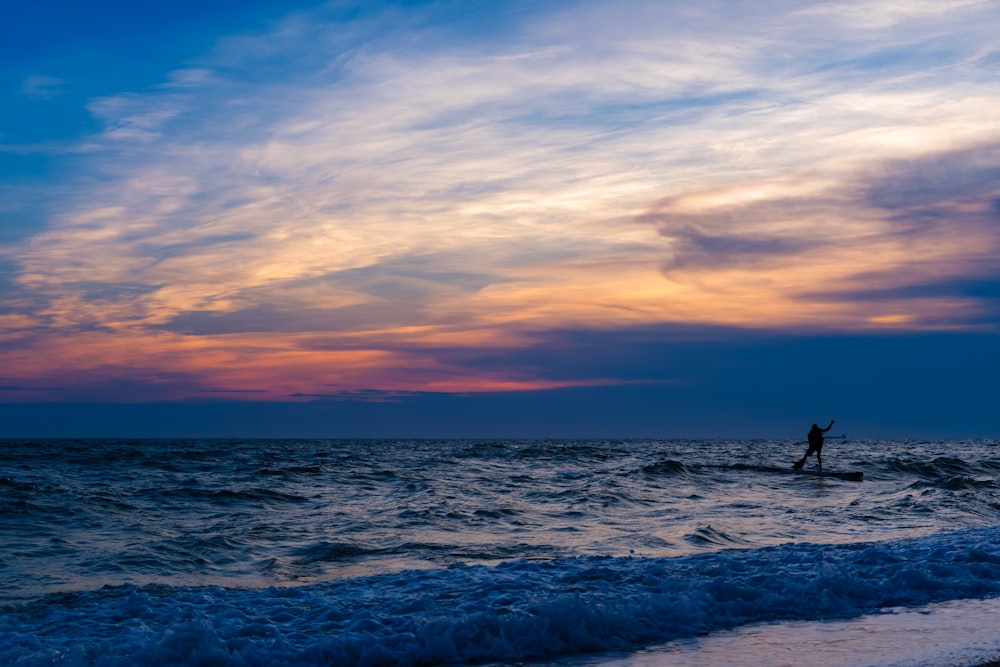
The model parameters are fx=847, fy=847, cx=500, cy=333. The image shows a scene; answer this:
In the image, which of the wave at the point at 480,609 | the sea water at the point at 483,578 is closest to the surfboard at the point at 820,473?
the sea water at the point at 483,578

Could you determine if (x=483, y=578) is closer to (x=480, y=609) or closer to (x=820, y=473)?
(x=480, y=609)

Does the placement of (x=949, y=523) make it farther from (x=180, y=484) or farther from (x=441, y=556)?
(x=180, y=484)

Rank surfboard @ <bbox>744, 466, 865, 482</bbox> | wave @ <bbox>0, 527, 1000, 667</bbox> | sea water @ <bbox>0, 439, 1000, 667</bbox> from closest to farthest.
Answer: wave @ <bbox>0, 527, 1000, 667</bbox>, sea water @ <bbox>0, 439, 1000, 667</bbox>, surfboard @ <bbox>744, 466, 865, 482</bbox>

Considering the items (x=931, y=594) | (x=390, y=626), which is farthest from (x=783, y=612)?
(x=390, y=626)

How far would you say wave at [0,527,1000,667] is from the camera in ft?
24.7

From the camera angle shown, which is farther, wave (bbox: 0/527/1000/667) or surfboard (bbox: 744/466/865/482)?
surfboard (bbox: 744/466/865/482)

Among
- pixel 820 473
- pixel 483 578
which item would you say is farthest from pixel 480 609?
pixel 820 473

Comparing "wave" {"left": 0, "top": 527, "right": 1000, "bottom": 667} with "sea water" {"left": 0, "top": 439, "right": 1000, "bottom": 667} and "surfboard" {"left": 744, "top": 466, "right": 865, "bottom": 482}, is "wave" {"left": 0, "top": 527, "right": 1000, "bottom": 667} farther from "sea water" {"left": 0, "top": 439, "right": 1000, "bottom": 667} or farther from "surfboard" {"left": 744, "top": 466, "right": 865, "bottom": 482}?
"surfboard" {"left": 744, "top": 466, "right": 865, "bottom": 482}

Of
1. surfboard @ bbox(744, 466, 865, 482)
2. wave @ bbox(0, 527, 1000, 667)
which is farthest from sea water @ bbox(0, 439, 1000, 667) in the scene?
surfboard @ bbox(744, 466, 865, 482)

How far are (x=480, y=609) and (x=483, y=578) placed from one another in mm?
1544

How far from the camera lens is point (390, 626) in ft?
26.9

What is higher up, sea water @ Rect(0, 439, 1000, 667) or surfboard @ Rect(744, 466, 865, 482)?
sea water @ Rect(0, 439, 1000, 667)

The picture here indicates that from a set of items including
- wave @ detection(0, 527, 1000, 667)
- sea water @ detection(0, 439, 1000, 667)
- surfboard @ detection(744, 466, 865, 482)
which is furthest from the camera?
surfboard @ detection(744, 466, 865, 482)

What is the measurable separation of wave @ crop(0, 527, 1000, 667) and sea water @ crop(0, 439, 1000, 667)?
27 millimetres
